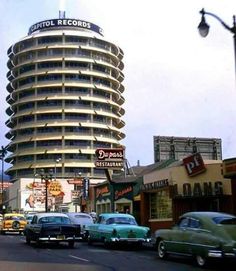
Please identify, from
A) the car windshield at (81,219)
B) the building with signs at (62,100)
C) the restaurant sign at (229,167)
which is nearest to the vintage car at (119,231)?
the restaurant sign at (229,167)

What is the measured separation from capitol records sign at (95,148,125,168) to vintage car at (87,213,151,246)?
1874 centimetres

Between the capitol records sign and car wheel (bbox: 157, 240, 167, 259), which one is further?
the capitol records sign

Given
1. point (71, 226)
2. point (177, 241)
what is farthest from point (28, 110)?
point (177, 241)

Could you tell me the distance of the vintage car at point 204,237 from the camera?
1589cm

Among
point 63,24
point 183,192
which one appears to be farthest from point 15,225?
point 63,24

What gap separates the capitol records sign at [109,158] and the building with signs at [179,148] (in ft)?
16.7

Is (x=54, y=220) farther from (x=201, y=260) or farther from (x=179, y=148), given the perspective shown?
(x=179, y=148)

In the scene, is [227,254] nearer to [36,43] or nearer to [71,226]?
[71,226]

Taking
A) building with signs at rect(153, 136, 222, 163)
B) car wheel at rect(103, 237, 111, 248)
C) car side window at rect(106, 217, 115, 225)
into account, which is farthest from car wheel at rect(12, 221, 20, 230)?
car side window at rect(106, 217, 115, 225)

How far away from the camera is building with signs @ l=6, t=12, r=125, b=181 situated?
377 feet

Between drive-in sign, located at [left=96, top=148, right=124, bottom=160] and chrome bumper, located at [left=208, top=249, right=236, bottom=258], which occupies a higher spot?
drive-in sign, located at [left=96, top=148, right=124, bottom=160]

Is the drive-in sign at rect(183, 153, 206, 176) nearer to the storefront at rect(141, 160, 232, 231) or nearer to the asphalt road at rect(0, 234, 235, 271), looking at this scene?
the storefront at rect(141, 160, 232, 231)

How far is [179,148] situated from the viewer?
50.8 metres

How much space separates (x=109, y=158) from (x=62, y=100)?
71344 mm
